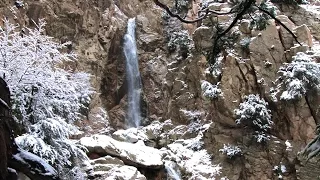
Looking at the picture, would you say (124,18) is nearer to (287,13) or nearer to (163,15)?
(163,15)

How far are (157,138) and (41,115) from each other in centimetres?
963

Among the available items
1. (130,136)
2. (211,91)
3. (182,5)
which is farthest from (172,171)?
(182,5)

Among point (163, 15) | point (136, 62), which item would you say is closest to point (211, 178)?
point (136, 62)

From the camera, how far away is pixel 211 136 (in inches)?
571

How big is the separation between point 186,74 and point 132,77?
14.9 feet

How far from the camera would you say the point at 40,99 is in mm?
8039

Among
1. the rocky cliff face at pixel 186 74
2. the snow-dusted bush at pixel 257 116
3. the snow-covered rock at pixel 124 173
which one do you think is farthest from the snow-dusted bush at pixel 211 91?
the snow-covered rock at pixel 124 173

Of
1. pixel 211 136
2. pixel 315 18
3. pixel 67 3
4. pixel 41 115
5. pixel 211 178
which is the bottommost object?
pixel 211 178

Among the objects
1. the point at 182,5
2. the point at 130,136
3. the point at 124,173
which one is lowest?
the point at 130,136

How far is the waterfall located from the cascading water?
6.94 metres

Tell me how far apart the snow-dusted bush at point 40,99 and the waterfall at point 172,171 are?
4516 mm

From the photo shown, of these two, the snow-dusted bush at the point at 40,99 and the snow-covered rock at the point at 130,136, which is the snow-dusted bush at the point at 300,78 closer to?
the snow-covered rock at the point at 130,136

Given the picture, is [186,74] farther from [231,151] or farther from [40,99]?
[40,99]

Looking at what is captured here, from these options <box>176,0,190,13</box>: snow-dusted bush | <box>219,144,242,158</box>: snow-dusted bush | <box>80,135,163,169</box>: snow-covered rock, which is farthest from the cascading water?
<box>176,0,190,13</box>: snow-dusted bush
